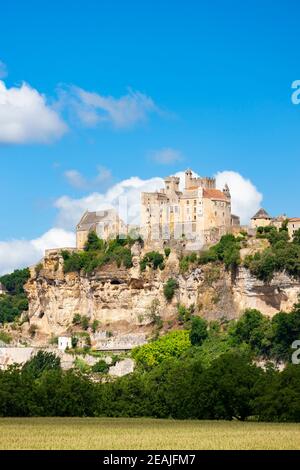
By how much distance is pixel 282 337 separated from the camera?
376ft

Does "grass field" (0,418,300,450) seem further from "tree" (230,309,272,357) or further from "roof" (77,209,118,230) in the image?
"roof" (77,209,118,230)

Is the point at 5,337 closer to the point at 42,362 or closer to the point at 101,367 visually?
the point at 42,362

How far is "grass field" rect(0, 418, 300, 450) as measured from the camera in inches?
2466

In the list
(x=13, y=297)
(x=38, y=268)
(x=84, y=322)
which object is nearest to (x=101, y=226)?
(x=38, y=268)

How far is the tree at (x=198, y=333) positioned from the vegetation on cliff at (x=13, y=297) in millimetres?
36193

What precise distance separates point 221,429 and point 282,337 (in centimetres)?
4185

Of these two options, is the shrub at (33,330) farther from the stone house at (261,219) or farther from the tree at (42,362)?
the stone house at (261,219)

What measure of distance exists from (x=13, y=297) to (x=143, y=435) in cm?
10487

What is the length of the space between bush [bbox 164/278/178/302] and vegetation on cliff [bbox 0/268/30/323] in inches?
1070

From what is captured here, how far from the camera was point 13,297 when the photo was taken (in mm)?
172625

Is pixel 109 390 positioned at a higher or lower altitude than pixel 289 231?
lower

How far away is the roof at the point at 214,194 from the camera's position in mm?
132875

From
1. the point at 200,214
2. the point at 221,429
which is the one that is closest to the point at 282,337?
the point at 200,214
